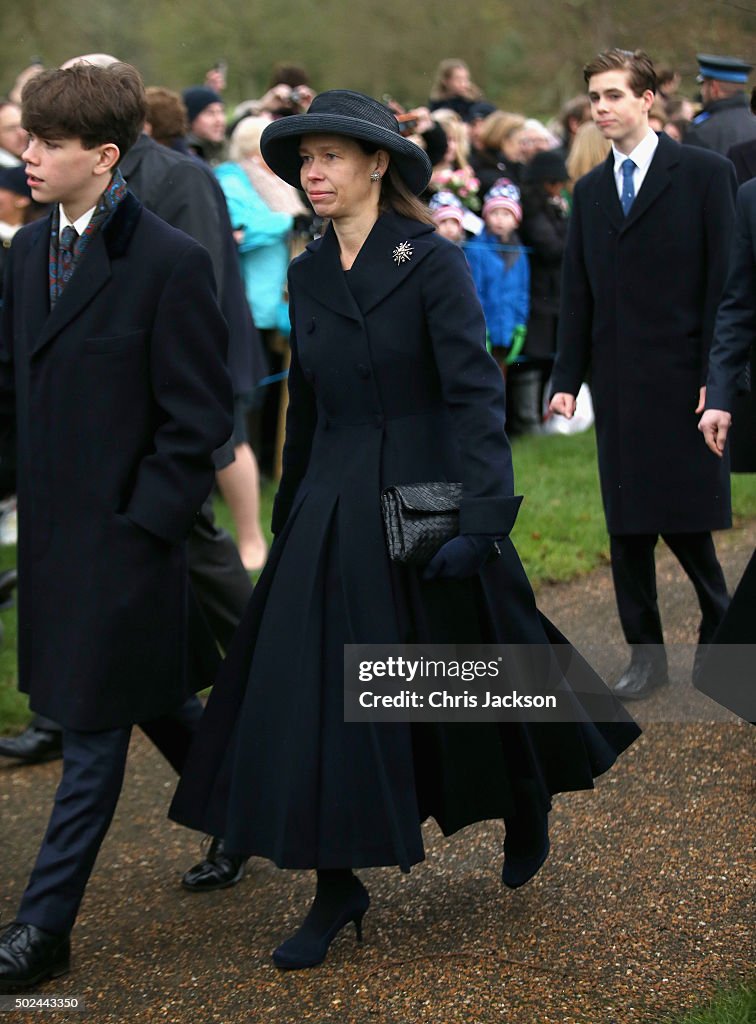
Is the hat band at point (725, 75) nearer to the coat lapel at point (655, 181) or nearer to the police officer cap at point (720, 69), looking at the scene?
the police officer cap at point (720, 69)

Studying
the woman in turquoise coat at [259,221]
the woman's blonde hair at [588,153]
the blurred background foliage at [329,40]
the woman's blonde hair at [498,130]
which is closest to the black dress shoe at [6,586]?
the woman in turquoise coat at [259,221]

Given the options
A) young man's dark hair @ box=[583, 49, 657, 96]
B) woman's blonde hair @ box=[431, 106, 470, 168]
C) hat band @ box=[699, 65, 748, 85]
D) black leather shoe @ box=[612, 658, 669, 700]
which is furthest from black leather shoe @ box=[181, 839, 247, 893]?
woman's blonde hair @ box=[431, 106, 470, 168]

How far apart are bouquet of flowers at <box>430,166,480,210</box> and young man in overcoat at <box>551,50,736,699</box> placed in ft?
13.9

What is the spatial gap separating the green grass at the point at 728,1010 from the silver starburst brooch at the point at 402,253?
5.77ft

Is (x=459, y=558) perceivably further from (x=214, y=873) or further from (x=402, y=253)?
(x=214, y=873)

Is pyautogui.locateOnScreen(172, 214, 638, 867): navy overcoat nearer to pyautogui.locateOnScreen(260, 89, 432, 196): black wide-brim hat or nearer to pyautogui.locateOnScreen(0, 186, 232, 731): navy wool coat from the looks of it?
pyautogui.locateOnScreen(260, 89, 432, 196): black wide-brim hat

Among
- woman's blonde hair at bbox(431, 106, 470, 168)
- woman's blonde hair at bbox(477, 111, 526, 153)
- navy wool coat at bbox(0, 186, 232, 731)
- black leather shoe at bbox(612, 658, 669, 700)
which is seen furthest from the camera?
woman's blonde hair at bbox(477, 111, 526, 153)

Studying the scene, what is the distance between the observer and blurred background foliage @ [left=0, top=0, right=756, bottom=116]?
977 inches

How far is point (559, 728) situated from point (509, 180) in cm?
745

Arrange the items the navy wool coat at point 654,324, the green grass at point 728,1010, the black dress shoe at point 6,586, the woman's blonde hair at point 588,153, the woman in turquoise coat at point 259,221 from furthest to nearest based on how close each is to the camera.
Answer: the woman's blonde hair at point 588,153
the woman in turquoise coat at point 259,221
the black dress shoe at point 6,586
the navy wool coat at point 654,324
the green grass at point 728,1010

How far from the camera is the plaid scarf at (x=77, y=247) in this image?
147 inches

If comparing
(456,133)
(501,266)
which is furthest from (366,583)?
(456,133)

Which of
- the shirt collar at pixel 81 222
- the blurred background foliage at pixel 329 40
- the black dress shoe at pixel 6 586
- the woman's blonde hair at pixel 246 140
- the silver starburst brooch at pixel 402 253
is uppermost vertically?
the silver starburst brooch at pixel 402 253

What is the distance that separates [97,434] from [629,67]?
2.60m
